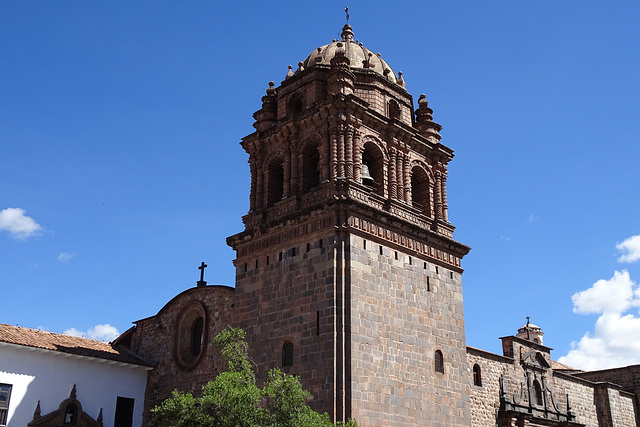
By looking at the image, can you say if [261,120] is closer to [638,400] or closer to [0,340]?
[0,340]

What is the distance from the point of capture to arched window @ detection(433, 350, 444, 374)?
22.4 meters

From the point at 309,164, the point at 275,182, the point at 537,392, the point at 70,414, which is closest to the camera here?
the point at 309,164

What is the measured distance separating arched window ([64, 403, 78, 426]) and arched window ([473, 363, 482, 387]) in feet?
47.6

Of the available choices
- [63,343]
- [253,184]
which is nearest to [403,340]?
[253,184]

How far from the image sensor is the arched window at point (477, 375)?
25.4 m

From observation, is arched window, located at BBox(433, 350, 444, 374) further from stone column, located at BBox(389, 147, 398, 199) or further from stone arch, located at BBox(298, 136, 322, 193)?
stone arch, located at BBox(298, 136, 322, 193)

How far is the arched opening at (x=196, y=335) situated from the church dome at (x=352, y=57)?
10.6 meters

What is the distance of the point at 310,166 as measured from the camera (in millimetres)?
23953

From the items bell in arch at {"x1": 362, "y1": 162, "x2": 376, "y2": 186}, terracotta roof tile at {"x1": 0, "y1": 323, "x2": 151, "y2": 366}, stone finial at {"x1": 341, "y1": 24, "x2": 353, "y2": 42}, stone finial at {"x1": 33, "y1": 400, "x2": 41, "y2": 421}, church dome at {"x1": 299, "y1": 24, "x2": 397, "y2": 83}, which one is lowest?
stone finial at {"x1": 33, "y1": 400, "x2": 41, "y2": 421}

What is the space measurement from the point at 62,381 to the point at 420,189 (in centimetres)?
1469

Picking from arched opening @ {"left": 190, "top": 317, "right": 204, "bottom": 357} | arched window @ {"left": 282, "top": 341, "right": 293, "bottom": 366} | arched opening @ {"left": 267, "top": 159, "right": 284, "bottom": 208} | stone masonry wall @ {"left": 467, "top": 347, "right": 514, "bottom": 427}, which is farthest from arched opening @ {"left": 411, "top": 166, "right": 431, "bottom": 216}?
arched opening @ {"left": 190, "top": 317, "right": 204, "bottom": 357}

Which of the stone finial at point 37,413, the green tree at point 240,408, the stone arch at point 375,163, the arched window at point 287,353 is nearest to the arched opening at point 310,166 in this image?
the stone arch at point 375,163

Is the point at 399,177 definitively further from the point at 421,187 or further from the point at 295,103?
the point at 295,103

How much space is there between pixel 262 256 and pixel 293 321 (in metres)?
3.06
